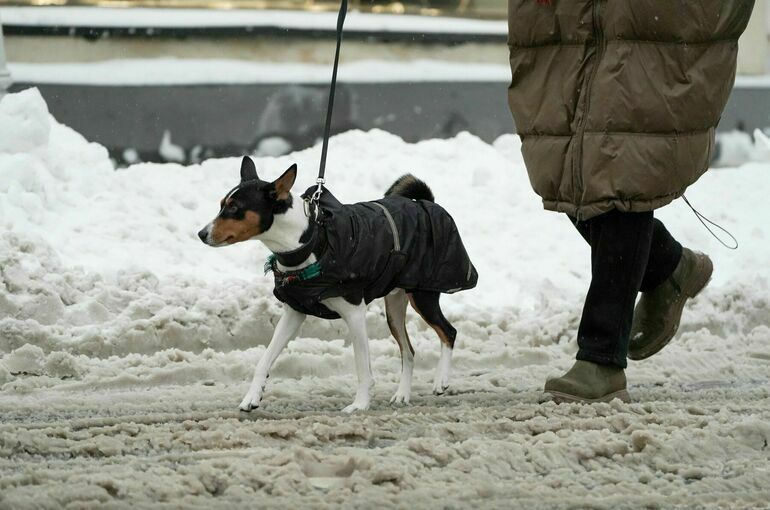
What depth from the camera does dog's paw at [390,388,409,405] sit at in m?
5.79

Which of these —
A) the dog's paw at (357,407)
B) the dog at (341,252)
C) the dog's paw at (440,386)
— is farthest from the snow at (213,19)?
the dog's paw at (357,407)

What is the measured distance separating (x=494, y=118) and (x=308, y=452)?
7.32m

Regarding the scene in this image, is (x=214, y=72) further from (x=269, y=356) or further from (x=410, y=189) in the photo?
(x=269, y=356)

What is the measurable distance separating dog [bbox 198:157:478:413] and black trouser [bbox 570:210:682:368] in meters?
0.69

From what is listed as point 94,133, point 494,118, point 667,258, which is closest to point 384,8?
point 494,118

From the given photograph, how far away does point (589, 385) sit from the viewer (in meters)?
5.38

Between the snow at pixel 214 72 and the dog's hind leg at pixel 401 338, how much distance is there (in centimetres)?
484

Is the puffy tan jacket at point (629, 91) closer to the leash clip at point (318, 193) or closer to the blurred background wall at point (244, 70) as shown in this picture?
the leash clip at point (318, 193)

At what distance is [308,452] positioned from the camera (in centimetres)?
433

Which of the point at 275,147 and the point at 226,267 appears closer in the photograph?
the point at 226,267

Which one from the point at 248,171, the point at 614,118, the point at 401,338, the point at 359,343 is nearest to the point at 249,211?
the point at 248,171

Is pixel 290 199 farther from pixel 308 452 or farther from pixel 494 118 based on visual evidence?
pixel 494 118

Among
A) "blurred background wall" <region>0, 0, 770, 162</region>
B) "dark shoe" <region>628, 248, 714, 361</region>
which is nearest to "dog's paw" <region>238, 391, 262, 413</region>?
"dark shoe" <region>628, 248, 714, 361</region>

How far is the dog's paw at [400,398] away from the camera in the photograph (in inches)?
228
